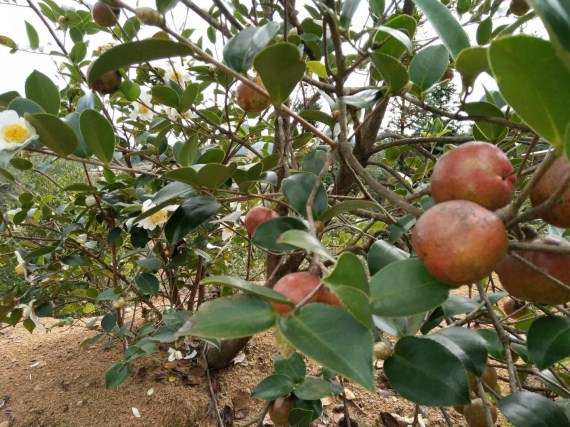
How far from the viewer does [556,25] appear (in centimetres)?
24

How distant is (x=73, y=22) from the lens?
120 cm

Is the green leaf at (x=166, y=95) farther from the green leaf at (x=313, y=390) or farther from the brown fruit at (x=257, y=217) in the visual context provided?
the green leaf at (x=313, y=390)

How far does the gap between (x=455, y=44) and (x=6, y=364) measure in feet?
6.71

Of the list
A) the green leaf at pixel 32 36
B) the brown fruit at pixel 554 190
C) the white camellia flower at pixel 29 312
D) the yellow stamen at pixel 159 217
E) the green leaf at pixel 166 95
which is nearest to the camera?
the brown fruit at pixel 554 190

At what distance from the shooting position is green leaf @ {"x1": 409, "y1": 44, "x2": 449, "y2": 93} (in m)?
0.53

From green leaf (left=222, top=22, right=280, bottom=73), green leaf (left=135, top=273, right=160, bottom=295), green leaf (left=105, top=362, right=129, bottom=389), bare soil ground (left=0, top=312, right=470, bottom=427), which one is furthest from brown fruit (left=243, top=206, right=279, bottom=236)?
bare soil ground (left=0, top=312, right=470, bottom=427)

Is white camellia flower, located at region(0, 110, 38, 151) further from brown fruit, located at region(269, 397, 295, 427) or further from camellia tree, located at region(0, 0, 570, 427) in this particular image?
brown fruit, located at region(269, 397, 295, 427)

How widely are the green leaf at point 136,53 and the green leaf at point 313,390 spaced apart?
0.63 meters

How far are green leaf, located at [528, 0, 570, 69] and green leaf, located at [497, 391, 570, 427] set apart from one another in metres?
0.42

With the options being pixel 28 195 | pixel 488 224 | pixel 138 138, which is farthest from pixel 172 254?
pixel 488 224

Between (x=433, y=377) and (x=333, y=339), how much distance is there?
18 cm

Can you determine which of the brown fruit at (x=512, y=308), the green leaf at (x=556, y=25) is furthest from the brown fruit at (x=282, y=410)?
the green leaf at (x=556, y=25)

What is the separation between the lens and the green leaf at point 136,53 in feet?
1.34

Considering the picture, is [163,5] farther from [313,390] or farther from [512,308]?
[512,308]
